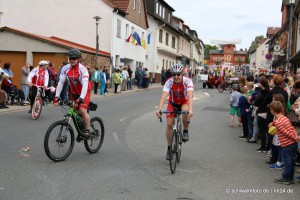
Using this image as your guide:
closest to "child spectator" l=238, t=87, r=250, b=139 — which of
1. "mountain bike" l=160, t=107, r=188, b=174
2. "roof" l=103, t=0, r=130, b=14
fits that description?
"mountain bike" l=160, t=107, r=188, b=174

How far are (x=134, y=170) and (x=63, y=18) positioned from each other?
105 ft

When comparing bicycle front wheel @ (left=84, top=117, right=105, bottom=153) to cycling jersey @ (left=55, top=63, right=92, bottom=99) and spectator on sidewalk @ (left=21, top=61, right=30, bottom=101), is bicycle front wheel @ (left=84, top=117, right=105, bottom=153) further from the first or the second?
spectator on sidewalk @ (left=21, top=61, right=30, bottom=101)

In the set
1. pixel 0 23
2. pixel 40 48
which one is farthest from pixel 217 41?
pixel 40 48

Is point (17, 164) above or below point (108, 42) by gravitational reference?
below

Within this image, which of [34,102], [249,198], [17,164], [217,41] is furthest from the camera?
[217,41]

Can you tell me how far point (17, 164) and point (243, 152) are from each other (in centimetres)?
474

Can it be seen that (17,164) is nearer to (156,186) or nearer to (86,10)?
(156,186)

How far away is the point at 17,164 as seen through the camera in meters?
7.53

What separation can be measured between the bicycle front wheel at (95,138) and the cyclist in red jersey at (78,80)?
12.7 inches

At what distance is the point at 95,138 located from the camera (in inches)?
356

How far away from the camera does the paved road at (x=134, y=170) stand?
608 cm

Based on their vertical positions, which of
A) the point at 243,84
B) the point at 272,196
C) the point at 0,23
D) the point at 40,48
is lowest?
the point at 272,196

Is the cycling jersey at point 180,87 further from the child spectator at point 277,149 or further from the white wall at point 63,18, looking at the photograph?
the white wall at point 63,18

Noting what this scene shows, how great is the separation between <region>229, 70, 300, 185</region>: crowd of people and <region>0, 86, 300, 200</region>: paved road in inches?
13.1
